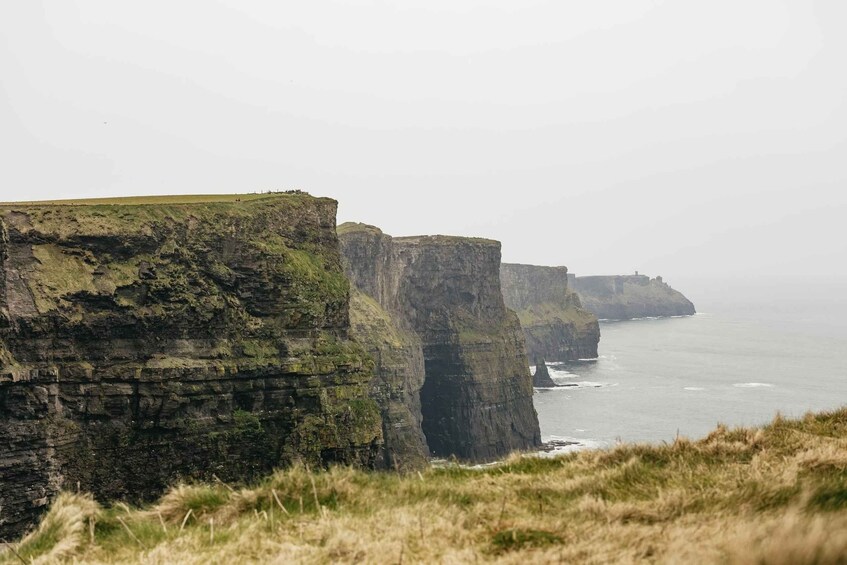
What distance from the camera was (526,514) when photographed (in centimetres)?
802

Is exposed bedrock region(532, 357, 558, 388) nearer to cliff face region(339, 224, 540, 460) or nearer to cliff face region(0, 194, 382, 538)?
cliff face region(339, 224, 540, 460)

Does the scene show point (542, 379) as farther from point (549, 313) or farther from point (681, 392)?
point (549, 313)

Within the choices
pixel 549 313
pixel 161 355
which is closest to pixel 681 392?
pixel 549 313

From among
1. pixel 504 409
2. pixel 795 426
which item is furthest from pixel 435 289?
pixel 795 426

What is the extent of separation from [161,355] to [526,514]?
37.9m

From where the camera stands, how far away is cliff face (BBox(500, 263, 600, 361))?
610 feet

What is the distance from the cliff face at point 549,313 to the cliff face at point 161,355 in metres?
139

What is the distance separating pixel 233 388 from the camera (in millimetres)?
43281

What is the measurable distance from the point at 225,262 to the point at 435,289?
2425 inches

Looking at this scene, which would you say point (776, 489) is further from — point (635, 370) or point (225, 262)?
point (635, 370)

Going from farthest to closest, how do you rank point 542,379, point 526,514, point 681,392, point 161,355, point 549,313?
point 549,313 < point 542,379 < point 681,392 < point 161,355 < point 526,514

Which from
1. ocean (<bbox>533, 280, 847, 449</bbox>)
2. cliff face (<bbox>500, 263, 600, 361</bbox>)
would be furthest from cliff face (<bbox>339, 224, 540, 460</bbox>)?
cliff face (<bbox>500, 263, 600, 361</bbox>)

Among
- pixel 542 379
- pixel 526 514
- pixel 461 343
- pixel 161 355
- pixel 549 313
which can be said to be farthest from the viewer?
pixel 549 313

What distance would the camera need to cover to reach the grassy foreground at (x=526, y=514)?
6.25 m
